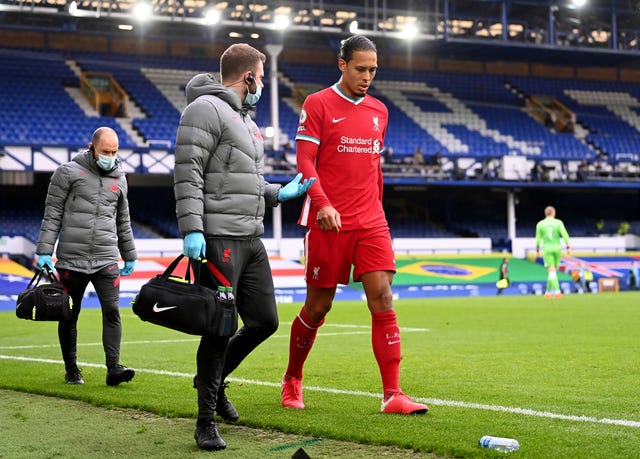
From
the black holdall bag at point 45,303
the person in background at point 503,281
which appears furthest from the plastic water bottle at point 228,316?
the person in background at point 503,281

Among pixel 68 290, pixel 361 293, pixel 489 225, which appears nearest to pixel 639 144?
pixel 489 225

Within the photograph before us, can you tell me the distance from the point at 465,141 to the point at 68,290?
1415 inches

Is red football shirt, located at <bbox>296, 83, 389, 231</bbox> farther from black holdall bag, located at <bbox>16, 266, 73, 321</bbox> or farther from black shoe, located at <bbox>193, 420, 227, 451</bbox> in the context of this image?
black holdall bag, located at <bbox>16, 266, 73, 321</bbox>

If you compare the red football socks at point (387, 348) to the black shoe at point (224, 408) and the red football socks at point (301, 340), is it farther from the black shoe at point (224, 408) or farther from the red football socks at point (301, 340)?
the black shoe at point (224, 408)

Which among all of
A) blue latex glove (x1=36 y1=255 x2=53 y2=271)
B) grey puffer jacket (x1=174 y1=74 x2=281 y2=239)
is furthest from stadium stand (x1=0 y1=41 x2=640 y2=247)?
grey puffer jacket (x1=174 y1=74 x2=281 y2=239)

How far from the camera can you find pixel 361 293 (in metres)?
30.6

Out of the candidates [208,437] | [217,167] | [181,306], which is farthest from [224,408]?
[217,167]

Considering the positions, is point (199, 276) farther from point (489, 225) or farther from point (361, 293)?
point (489, 225)

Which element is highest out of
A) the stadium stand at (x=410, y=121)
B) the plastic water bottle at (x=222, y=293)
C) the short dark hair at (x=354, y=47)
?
the stadium stand at (x=410, y=121)

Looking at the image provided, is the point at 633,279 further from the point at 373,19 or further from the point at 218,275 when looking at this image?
the point at 218,275

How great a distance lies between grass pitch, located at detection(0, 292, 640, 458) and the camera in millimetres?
5316

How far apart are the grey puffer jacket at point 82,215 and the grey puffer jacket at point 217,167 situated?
9.04 feet

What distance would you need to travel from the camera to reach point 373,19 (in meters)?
38.7

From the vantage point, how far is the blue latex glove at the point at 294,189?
18.9ft
